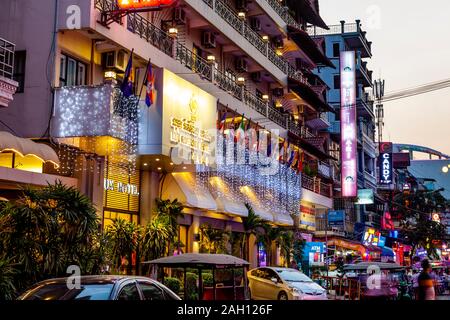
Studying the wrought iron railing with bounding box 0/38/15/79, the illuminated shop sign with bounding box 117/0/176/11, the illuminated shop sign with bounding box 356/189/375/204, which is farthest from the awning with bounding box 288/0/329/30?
the wrought iron railing with bounding box 0/38/15/79

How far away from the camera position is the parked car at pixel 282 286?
24452mm

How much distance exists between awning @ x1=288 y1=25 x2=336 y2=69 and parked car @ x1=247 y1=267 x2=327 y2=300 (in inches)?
851

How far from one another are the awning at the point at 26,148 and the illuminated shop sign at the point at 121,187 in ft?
12.3

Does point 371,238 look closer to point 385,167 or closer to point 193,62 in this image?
point 385,167

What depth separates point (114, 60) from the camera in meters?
23.7

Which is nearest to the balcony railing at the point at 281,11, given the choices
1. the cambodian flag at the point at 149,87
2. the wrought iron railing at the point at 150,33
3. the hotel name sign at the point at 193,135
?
the wrought iron railing at the point at 150,33

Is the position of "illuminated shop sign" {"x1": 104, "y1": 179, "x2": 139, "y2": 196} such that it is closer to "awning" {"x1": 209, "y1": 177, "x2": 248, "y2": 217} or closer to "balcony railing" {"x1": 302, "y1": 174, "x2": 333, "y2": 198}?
"awning" {"x1": 209, "y1": 177, "x2": 248, "y2": 217}

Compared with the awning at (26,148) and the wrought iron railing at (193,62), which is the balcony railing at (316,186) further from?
the awning at (26,148)

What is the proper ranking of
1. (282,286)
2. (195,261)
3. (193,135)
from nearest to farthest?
(195,261)
(282,286)
(193,135)

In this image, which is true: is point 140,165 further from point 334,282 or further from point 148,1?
point 334,282

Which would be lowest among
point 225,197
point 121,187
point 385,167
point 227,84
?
point 121,187

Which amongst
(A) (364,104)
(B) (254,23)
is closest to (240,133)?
(B) (254,23)

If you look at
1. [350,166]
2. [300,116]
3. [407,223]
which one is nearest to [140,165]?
[300,116]

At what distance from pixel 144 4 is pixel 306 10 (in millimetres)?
30288
